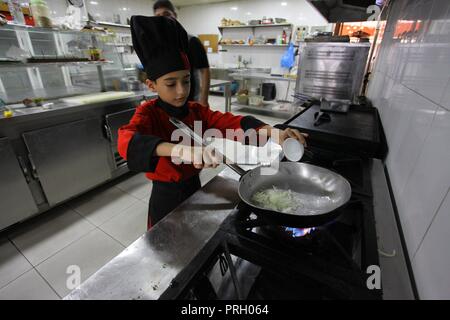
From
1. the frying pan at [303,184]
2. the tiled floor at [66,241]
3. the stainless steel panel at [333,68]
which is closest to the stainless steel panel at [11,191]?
the tiled floor at [66,241]

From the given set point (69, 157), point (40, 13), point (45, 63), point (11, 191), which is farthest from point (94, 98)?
point (11, 191)

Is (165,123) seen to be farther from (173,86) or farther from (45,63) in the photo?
(45,63)

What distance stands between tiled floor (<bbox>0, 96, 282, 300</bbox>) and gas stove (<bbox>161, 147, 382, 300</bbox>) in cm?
99

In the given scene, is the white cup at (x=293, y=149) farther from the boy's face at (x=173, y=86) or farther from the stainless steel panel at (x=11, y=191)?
the stainless steel panel at (x=11, y=191)

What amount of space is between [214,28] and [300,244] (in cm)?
638

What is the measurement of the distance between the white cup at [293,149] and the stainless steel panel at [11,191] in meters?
1.54

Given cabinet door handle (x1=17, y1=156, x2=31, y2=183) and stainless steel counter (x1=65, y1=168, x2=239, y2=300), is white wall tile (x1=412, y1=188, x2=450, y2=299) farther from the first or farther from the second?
cabinet door handle (x1=17, y1=156, x2=31, y2=183)

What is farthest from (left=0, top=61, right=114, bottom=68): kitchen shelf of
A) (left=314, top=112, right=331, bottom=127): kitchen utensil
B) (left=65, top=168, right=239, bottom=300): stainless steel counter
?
(left=314, top=112, right=331, bottom=127): kitchen utensil

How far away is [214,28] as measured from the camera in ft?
18.9

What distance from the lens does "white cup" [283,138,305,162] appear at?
73 cm

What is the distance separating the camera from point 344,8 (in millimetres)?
1793

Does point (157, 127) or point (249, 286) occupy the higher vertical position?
point (157, 127)
